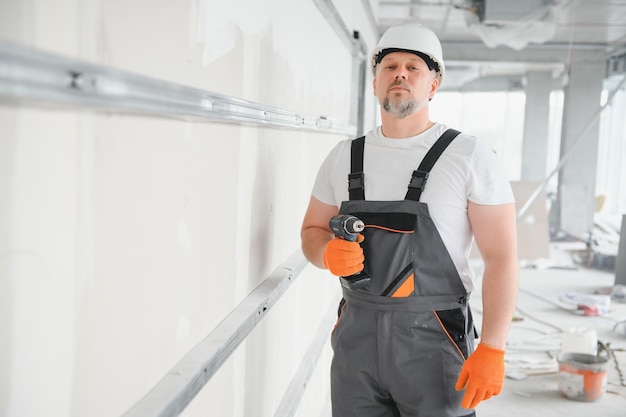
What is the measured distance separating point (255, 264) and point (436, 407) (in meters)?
0.59

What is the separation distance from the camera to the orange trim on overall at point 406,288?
1.72 meters

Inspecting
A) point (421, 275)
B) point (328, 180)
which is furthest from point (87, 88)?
point (328, 180)

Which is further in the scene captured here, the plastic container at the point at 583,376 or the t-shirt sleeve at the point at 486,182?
the plastic container at the point at 583,376

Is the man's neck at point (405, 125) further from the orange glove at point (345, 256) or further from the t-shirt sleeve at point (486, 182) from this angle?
the orange glove at point (345, 256)

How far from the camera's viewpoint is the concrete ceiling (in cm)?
551

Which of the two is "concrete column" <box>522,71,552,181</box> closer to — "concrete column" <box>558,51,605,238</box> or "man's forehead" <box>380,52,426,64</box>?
"concrete column" <box>558,51,605,238</box>

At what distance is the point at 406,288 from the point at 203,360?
2.27 feet

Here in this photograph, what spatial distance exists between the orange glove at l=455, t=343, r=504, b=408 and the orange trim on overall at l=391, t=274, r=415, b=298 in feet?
0.74

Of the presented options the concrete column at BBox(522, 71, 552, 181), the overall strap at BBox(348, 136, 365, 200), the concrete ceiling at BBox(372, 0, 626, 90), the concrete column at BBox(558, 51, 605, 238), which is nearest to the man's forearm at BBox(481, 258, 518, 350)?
the overall strap at BBox(348, 136, 365, 200)

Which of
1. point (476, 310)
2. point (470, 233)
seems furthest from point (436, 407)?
point (476, 310)

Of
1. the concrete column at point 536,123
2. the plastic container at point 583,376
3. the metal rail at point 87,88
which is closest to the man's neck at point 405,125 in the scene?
the metal rail at point 87,88

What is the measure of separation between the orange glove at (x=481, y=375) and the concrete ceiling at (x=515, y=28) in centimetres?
424

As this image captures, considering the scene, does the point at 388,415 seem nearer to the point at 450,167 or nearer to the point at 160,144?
the point at 450,167

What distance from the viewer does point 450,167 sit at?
1.77 m
